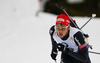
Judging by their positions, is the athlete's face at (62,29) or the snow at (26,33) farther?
the snow at (26,33)

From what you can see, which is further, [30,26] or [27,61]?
[30,26]

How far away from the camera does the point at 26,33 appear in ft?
20.7

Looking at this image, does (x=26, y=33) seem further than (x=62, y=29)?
Yes

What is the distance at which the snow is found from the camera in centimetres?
473

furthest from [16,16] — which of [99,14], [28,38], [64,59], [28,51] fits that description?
[99,14]

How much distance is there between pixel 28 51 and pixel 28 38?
97 cm

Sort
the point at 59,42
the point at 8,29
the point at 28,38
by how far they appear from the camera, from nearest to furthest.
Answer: the point at 59,42, the point at 28,38, the point at 8,29

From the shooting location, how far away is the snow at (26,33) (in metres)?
4.73

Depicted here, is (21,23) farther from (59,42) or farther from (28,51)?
(59,42)

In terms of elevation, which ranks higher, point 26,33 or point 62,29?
point 26,33

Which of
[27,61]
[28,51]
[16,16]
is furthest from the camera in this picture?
[16,16]

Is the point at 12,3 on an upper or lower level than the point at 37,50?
upper

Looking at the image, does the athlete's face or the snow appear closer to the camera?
the athlete's face

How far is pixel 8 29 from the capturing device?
6.67 metres
